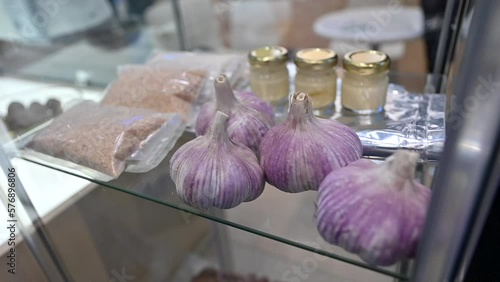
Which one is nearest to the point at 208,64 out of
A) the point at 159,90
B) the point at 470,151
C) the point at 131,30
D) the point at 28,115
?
the point at 159,90

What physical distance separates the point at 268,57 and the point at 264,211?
199mm

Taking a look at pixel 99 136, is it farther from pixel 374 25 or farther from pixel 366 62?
pixel 374 25

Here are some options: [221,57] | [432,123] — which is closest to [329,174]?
[432,123]

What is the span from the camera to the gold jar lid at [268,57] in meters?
0.50

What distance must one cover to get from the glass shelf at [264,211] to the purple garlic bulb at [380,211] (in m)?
0.05

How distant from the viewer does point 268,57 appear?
1.65ft

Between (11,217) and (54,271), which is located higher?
(11,217)

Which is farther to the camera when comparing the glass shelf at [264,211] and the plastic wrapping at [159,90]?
the plastic wrapping at [159,90]

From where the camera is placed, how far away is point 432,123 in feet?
1.49

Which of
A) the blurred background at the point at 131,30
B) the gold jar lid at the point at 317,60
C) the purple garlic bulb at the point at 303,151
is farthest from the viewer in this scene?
the blurred background at the point at 131,30

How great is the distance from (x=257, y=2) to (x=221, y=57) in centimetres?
84

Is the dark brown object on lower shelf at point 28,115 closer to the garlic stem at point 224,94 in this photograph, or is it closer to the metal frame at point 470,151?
the garlic stem at point 224,94

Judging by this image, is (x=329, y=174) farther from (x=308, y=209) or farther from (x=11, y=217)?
(x=11, y=217)

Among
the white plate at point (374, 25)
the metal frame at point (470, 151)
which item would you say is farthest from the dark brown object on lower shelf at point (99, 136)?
the white plate at point (374, 25)
